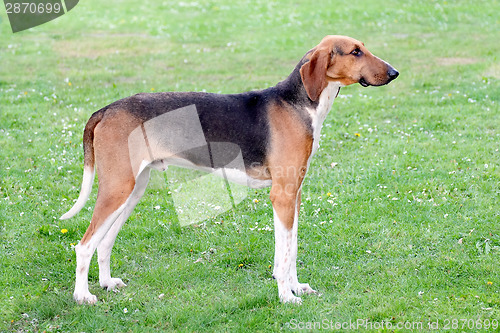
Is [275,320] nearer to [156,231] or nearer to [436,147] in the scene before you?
[156,231]

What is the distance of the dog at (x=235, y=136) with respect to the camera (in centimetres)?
500

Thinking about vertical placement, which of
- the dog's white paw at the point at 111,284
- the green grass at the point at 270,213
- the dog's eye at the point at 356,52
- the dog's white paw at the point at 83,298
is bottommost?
the green grass at the point at 270,213

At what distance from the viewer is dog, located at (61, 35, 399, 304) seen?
5.00 m

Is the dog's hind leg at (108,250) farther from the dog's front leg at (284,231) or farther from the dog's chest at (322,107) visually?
the dog's chest at (322,107)

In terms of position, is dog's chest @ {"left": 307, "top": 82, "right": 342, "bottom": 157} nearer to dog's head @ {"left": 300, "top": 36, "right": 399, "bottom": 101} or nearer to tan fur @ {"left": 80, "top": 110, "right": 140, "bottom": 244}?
dog's head @ {"left": 300, "top": 36, "right": 399, "bottom": 101}

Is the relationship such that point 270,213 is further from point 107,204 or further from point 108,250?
point 107,204

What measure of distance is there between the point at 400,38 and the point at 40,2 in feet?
35.0

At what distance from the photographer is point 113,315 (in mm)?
5035

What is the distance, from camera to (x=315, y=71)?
4.96 metres

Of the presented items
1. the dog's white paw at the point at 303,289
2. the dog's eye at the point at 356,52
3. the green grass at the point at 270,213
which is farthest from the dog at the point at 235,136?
the green grass at the point at 270,213

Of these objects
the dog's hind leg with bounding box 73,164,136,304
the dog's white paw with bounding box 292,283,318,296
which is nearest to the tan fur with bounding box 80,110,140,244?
the dog's hind leg with bounding box 73,164,136,304

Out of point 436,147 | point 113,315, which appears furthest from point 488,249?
point 113,315

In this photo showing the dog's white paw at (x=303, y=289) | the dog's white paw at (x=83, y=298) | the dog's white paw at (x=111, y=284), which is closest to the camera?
the dog's white paw at (x=83, y=298)

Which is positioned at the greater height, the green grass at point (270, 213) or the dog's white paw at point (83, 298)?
the dog's white paw at point (83, 298)
